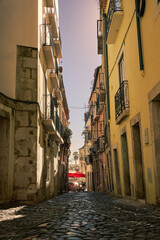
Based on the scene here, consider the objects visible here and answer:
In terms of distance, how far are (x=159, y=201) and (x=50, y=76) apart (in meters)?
10.3

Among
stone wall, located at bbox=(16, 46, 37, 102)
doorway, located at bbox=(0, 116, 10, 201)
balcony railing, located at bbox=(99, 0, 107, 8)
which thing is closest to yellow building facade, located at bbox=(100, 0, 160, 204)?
stone wall, located at bbox=(16, 46, 37, 102)

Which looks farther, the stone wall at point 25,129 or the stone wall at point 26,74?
the stone wall at point 26,74

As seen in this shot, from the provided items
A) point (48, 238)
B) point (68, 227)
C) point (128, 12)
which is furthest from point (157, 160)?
point (128, 12)

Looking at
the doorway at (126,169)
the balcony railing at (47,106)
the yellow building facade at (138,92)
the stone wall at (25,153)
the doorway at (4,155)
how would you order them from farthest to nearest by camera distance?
the balcony railing at (47,106) < the doorway at (126,169) < the stone wall at (25,153) < the doorway at (4,155) < the yellow building facade at (138,92)

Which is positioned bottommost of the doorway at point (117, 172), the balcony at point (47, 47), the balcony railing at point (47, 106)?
the doorway at point (117, 172)

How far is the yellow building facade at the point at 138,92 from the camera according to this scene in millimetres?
6480

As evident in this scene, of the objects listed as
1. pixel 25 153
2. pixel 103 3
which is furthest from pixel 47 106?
pixel 103 3

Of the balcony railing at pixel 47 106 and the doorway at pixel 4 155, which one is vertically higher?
the balcony railing at pixel 47 106

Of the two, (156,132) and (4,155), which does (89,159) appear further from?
(156,132)

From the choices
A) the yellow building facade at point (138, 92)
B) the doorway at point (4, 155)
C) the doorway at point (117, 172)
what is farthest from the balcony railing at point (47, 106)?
the doorway at point (117, 172)

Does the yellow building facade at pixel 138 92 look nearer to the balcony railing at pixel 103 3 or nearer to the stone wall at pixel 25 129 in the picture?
the stone wall at pixel 25 129

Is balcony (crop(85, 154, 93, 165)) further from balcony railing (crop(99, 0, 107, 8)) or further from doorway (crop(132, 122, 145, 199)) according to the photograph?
doorway (crop(132, 122, 145, 199))

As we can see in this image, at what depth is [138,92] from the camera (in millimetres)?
8180

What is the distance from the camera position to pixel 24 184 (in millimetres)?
8930
